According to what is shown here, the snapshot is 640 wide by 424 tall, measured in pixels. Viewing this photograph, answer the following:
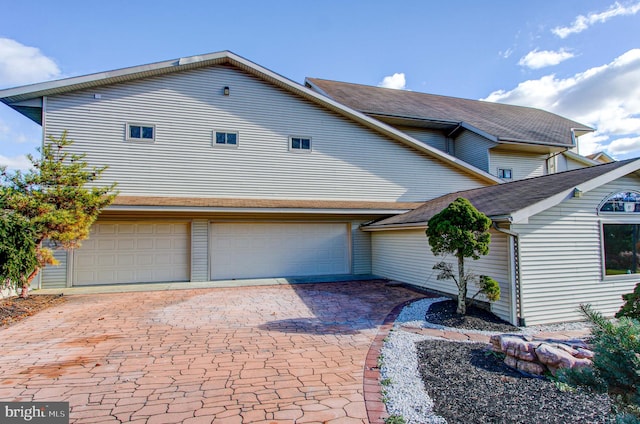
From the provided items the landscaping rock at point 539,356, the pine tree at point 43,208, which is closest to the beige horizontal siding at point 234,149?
the pine tree at point 43,208

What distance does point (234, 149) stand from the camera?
11820 mm

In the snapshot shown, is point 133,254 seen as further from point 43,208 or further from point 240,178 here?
point 240,178

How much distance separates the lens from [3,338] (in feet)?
18.2

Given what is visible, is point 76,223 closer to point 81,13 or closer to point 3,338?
point 3,338

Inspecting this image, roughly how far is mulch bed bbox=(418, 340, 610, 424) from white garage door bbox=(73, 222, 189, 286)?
9.22 metres

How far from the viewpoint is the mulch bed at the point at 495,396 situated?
3004 mm

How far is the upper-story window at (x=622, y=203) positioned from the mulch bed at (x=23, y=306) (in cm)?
1252

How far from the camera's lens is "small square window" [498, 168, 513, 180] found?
15.0 metres

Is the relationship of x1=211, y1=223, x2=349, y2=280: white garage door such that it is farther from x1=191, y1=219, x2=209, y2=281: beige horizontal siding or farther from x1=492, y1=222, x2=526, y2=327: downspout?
x1=492, y1=222, x2=526, y2=327: downspout

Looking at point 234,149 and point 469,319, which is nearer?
point 469,319

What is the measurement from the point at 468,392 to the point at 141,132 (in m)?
11.6

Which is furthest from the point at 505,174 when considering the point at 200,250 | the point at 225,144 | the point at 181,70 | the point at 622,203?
the point at 181,70

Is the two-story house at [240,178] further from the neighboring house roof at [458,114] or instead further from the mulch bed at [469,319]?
the neighboring house roof at [458,114]

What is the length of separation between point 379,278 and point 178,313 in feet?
23.4
